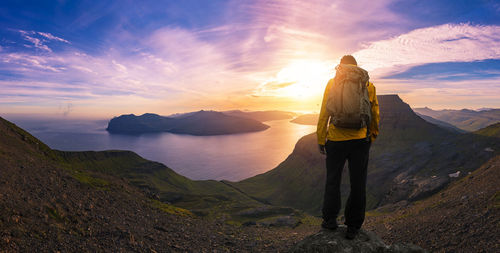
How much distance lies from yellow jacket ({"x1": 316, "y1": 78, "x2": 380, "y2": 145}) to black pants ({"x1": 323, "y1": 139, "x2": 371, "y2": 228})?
0.54 ft

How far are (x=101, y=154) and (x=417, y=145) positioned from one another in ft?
740

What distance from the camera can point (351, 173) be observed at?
7223 millimetres

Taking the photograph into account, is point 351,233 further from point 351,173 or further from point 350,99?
point 350,99

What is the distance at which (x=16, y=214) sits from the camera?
8570mm

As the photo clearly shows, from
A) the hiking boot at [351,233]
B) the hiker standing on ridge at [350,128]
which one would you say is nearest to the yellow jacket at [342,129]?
the hiker standing on ridge at [350,128]

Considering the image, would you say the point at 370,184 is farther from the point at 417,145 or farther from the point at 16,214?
the point at 16,214

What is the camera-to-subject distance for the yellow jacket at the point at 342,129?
6.68 meters

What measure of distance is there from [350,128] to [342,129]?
0.23m

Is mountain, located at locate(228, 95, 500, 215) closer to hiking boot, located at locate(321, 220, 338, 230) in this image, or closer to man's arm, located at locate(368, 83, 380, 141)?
hiking boot, located at locate(321, 220, 338, 230)

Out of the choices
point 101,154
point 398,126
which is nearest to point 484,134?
point 398,126

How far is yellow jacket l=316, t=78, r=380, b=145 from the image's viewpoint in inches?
263

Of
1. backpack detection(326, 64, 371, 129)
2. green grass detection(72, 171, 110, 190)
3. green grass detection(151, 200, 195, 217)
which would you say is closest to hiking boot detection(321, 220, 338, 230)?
backpack detection(326, 64, 371, 129)

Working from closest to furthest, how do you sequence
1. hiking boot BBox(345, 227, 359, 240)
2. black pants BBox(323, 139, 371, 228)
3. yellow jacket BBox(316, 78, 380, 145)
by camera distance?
yellow jacket BBox(316, 78, 380, 145) → black pants BBox(323, 139, 371, 228) → hiking boot BBox(345, 227, 359, 240)

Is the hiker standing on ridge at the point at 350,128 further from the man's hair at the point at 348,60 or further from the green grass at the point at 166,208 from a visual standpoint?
the green grass at the point at 166,208
